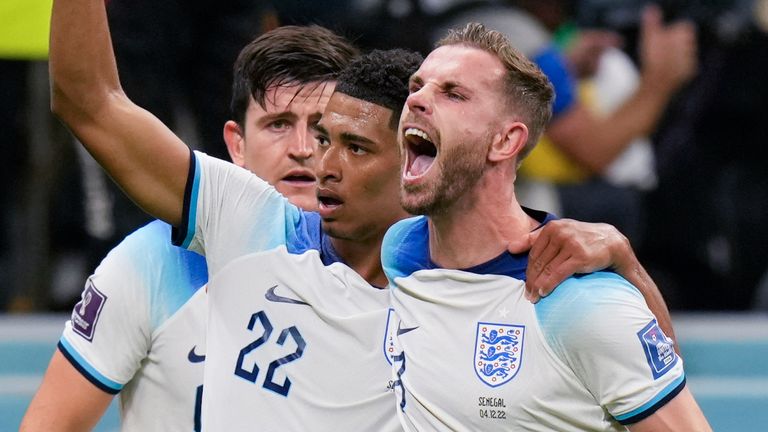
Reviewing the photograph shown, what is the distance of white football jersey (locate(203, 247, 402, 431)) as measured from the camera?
3.56 metres

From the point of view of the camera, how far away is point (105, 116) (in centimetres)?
337

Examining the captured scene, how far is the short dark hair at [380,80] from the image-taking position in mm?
3695

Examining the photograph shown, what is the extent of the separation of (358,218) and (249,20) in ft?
14.4

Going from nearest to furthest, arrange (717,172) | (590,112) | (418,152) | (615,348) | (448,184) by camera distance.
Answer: (615,348)
(448,184)
(418,152)
(590,112)
(717,172)

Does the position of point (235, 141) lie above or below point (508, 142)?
below

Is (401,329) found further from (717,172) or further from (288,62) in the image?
(717,172)

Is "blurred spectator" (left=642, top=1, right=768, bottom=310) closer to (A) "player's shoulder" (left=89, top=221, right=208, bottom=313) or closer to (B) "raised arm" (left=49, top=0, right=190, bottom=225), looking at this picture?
(A) "player's shoulder" (left=89, top=221, right=208, bottom=313)

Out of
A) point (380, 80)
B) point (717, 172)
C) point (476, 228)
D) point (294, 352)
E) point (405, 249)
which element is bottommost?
point (717, 172)

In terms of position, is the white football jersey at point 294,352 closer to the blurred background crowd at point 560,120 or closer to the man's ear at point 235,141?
the man's ear at point 235,141

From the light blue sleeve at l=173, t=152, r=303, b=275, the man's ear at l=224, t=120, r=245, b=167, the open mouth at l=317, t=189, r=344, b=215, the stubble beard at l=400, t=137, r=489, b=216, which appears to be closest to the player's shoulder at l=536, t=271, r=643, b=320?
the stubble beard at l=400, t=137, r=489, b=216

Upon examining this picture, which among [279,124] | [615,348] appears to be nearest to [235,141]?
[279,124]

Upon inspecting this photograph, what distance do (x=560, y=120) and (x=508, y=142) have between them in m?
4.07

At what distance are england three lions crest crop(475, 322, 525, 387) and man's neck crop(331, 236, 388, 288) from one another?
1.47 feet

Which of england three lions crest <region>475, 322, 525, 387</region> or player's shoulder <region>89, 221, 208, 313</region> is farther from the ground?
england three lions crest <region>475, 322, 525, 387</region>
